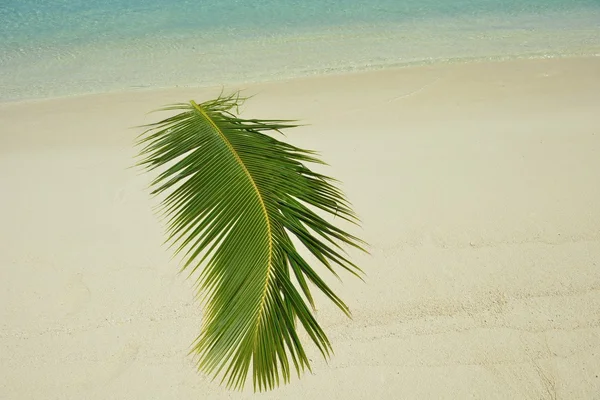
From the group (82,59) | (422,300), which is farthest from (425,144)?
(82,59)

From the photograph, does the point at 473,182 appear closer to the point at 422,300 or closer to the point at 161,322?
the point at 422,300

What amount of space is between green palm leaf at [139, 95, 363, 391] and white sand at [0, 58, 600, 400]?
4.77ft

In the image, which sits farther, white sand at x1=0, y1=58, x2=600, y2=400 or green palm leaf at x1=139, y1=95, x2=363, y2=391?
white sand at x1=0, y1=58, x2=600, y2=400

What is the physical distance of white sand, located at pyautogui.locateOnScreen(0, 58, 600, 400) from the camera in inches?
144

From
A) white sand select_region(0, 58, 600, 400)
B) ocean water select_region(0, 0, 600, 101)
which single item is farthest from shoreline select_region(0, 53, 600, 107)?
white sand select_region(0, 58, 600, 400)

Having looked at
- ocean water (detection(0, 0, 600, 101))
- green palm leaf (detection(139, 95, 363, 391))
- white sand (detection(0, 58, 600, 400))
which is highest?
ocean water (detection(0, 0, 600, 101))

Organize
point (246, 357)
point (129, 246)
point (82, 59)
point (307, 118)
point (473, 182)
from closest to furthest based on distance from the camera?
point (246, 357)
point (129, 246)
point (473, 182)
point (307, 118)
point (82, 59)

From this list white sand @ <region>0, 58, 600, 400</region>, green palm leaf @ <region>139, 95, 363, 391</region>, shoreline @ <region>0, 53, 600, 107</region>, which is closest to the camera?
green palm leaf @ <region>139, 95, 363, 391</region>

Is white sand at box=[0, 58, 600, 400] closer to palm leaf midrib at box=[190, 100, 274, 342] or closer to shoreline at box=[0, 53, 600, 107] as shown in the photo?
shoreline at box=[0, 53, 600, 107]

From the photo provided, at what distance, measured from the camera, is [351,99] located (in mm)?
6988

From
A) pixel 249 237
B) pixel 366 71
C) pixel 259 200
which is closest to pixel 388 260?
pixel 259 200

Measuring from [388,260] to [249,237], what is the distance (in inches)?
91.6

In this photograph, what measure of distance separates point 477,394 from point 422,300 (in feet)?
2.48

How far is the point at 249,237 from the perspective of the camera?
2.26 metres
